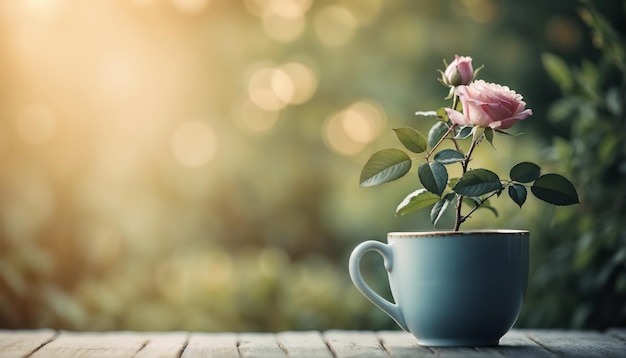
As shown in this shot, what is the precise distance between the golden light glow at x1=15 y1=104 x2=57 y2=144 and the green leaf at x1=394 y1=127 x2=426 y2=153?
8.49 feet

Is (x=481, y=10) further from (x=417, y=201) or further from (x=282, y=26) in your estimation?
(x=417, y=201)

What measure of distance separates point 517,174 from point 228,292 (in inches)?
65.7

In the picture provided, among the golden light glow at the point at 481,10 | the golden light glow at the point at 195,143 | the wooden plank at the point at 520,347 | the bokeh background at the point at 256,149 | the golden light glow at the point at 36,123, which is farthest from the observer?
the golden light glow at the point at 195,143

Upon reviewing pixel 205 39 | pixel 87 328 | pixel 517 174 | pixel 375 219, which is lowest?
pixel 87 328

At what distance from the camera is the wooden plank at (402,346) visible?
1.25 metres

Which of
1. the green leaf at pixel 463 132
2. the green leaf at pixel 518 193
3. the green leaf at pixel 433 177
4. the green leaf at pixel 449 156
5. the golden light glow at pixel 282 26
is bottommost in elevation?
the green leaf at pixel 518 193

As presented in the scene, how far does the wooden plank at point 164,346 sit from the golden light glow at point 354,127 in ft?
10.9

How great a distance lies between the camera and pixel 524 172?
1.31 m

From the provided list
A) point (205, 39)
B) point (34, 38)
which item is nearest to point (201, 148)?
point (205, 39)

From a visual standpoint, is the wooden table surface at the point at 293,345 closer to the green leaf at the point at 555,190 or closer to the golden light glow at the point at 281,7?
the green leaf at the point at 555,190

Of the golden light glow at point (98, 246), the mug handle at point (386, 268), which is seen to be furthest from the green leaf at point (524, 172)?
the golden light glow at point (98, 246)

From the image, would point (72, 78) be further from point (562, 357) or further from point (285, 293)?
point (562, 357)

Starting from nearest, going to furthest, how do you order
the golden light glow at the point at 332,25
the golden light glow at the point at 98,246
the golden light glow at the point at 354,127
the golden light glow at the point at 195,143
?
the golden light glow at the point at 98,246 → the golden light glow at the point at 354,127 → the golden light glow at the point at 332,25 → the golden light glow at the point at 195,143

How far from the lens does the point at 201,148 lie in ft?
16.9
